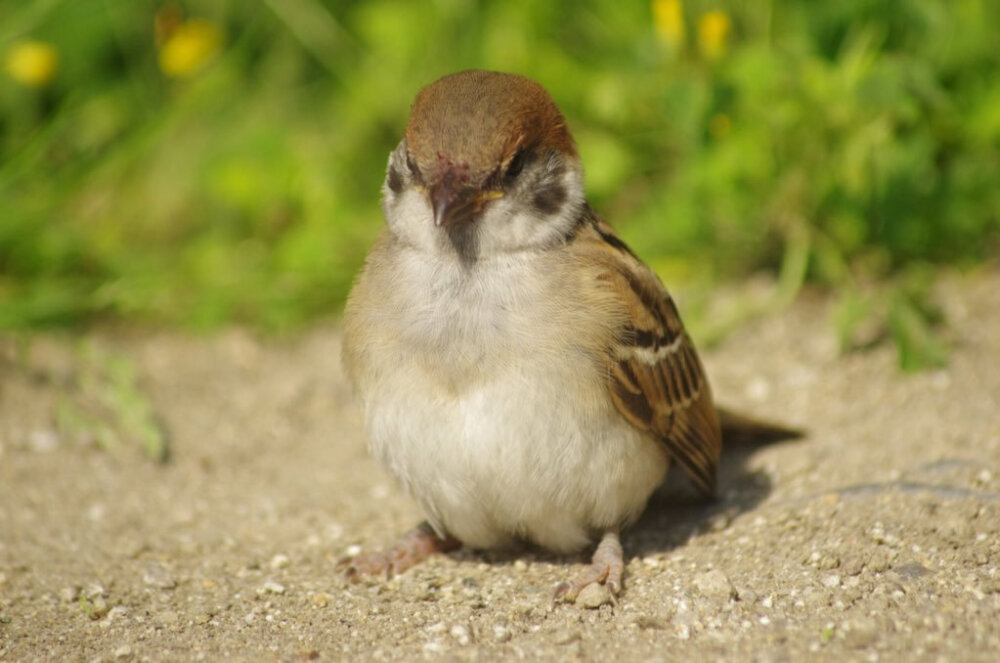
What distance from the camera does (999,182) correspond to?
630 cm

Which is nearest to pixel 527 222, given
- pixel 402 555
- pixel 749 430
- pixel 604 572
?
pixel 604 572

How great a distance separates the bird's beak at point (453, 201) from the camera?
12.4ft

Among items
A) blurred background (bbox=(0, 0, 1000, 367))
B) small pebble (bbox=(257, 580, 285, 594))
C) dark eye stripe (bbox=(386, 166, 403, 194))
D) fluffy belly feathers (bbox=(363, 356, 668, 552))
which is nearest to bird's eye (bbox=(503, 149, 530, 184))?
dark eye stripe (bbox=(386, 166, 403, 194))

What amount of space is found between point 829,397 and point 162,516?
125 inches

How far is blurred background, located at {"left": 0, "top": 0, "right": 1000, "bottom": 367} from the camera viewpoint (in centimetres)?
609

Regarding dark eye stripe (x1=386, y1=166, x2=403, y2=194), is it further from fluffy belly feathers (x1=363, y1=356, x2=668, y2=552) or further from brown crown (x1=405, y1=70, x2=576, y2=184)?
fluffy belly feathers (x1=363, y1=356, x2=668, y2=552)

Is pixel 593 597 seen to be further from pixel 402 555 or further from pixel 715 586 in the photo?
pixel 402 555

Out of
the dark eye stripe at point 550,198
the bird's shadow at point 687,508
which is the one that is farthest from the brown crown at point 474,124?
the bird's shadow at point 687,508

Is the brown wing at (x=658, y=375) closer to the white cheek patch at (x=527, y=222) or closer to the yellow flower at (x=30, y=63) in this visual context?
the white cheek patch at (x=527, y=222)

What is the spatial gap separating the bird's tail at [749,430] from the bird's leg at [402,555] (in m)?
1.33

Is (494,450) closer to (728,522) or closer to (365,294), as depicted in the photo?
(365,294)

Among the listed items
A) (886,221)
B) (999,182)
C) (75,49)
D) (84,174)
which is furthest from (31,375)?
(999,182)

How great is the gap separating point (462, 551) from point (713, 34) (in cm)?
301

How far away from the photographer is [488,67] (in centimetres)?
737
